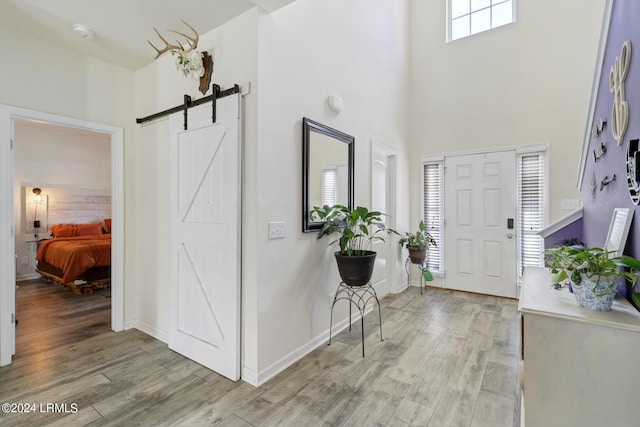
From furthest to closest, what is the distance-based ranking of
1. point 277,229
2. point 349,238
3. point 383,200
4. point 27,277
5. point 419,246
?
point 27,277, point 419,246, point 383,200, point 349,238, point 277,229

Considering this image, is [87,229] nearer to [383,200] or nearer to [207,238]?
[207,238]

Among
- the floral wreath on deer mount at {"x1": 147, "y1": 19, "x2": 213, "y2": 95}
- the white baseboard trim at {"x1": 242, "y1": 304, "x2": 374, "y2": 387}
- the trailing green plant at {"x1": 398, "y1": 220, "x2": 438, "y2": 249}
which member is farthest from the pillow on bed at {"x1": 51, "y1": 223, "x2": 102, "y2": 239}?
the trailing green plant at {"x1": 398, "y1": 220, "x2": 438, "y2": 249}

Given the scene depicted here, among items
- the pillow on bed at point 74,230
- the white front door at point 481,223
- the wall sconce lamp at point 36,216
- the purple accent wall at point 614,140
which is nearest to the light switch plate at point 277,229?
the purple accent wall at point 614,140

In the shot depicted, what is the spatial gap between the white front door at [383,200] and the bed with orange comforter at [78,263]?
405 cm

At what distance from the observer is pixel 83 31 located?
2.38m

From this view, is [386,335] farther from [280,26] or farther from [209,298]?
[280,26]

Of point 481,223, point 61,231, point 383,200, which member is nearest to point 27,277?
point 61,231

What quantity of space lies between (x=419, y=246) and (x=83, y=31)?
431 cm

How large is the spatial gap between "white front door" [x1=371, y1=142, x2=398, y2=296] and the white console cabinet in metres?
2.51

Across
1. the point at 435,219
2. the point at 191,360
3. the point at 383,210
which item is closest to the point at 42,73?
the point at 191,360

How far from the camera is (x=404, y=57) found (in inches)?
189

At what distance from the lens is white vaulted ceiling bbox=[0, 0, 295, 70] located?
82.9 inches

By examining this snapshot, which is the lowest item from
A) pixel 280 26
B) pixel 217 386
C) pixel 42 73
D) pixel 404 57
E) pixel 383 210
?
pixel 217 386

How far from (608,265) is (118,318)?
151 inches
